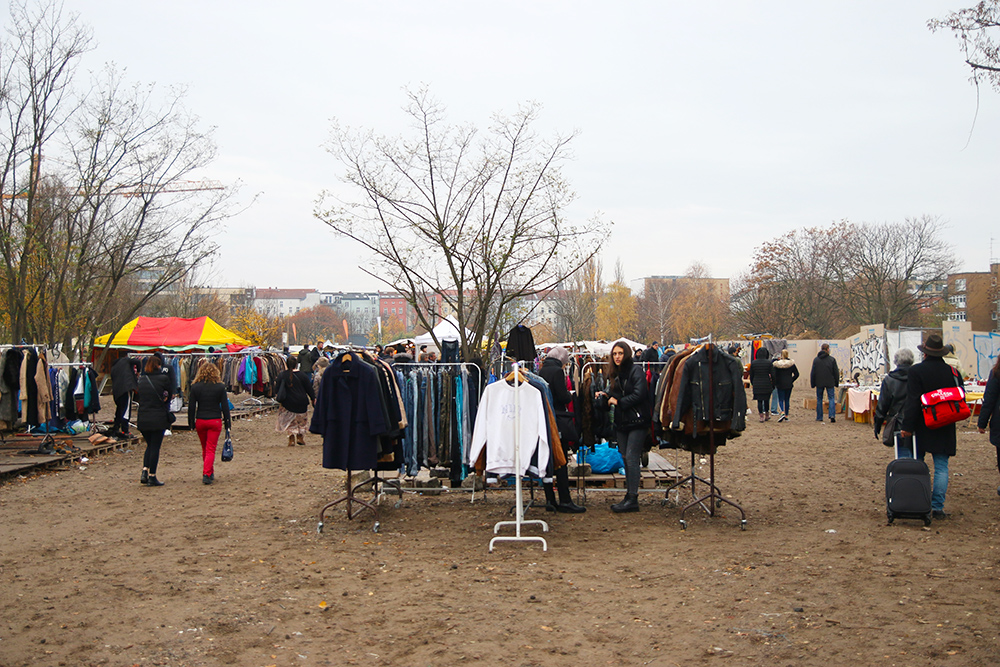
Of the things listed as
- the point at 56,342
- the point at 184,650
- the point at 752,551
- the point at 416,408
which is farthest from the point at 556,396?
the point at 56,342

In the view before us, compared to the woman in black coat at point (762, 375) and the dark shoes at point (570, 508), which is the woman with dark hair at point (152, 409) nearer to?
the dark shoes at point (570, 508)

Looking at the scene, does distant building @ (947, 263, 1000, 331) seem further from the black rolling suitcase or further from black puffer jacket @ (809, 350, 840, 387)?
the black rolling suitcase

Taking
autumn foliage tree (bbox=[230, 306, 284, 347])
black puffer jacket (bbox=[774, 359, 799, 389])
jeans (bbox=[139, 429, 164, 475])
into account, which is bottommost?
jeans (bbox=[139, 429, 164, 475])

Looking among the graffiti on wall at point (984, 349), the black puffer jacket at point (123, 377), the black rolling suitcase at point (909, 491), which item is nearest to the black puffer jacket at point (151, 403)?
the black puffer jacket at point (123, 377)

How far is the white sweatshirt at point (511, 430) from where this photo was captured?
23.4 feet

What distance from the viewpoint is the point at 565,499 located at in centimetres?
865

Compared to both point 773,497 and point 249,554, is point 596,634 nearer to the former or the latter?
point 249,554

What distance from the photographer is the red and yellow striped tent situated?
928 inches

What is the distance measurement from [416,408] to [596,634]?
13.8 ft

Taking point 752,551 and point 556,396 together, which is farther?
point 556,396

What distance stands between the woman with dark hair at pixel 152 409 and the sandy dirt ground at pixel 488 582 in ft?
2.00

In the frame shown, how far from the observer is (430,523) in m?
8.23

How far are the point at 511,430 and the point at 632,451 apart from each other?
1.79m

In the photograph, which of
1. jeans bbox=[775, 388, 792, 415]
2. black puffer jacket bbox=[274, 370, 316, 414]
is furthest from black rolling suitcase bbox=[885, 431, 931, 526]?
jeans bbox=[775, 388, 792, 415]
